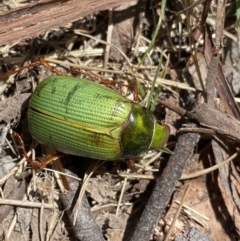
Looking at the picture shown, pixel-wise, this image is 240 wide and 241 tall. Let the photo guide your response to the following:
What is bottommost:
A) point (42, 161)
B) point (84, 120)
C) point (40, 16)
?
point (42, 161)

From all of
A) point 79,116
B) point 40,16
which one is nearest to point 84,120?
point 79,116

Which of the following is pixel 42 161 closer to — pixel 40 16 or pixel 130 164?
pixel 130 164

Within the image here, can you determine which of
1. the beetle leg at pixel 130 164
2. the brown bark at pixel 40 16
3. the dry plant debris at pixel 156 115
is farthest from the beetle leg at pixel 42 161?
the brown bark at pixel 40 16

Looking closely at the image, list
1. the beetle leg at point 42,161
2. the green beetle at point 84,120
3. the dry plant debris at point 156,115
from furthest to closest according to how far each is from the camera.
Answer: the dry plant debris at point 156,115
the beetle leg at point 42,161
the green beetle at point 84,120

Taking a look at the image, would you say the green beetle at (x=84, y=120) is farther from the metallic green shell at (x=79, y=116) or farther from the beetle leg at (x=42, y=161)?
the beetle leg at (x=42, y=161)

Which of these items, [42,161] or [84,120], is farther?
[42,161]

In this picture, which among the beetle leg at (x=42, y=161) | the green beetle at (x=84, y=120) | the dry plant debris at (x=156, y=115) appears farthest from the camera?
the dry plant debris at (x=156, y=115)
